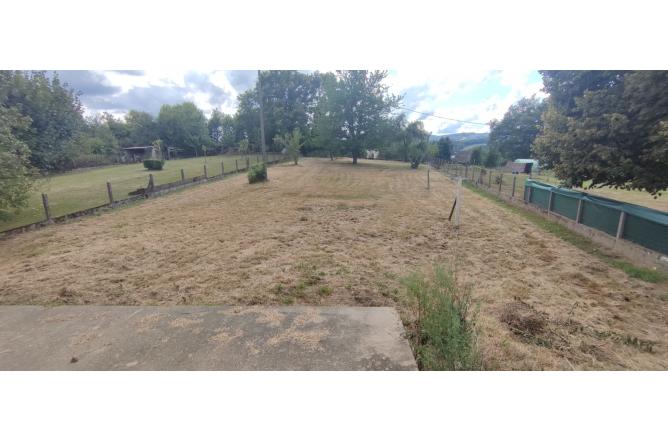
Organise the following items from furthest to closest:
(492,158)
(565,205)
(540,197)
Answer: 1. (492,158)
2. (540,197)
3. (565,205)

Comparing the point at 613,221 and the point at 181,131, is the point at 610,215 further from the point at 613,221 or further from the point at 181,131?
the point at 181,131

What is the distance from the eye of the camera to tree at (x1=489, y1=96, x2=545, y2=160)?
39281 millimetres

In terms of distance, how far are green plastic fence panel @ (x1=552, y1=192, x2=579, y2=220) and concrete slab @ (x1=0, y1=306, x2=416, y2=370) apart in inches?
283

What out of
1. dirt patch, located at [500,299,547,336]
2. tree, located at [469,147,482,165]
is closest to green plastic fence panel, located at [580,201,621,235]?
dirt patch, located at [500,299,547,336]

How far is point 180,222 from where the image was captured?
8.05 meters

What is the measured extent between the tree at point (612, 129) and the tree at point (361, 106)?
27901mm

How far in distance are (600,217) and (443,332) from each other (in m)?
6.54

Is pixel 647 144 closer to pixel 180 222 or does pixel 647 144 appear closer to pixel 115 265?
pixel 115 265

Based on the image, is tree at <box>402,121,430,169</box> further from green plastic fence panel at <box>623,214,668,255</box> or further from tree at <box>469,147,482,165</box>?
green plastic fence panel at <box>623,214,668,255</box>

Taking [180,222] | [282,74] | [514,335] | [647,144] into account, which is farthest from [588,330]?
[282,74]

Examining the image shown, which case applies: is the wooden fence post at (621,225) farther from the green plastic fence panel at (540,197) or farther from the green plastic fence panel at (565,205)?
the green plastic fence panel at (540,197)

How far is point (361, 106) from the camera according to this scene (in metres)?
33.9

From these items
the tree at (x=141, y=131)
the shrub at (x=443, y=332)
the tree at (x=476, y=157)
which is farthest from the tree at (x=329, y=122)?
the shrub at (x=443, y=332)

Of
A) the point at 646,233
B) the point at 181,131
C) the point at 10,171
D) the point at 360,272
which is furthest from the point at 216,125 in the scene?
the point at 646,233
